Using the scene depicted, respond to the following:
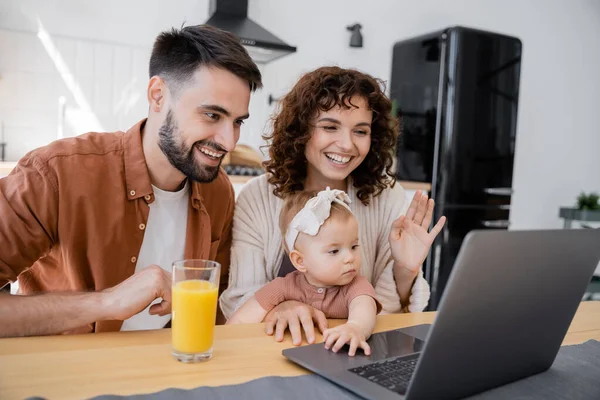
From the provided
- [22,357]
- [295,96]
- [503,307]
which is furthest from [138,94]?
[503,307]

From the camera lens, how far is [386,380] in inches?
32.8

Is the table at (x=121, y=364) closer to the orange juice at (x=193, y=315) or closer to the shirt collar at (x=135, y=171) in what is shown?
the orange juice at (x=193, y=315)

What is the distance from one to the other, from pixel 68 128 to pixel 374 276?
2.59 meters

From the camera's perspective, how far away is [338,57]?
14.1 ft

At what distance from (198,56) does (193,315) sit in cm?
80

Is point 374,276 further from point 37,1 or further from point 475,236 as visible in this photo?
point 37,1

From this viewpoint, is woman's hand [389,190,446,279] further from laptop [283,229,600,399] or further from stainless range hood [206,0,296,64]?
stainless range hood [206,0,296,64]

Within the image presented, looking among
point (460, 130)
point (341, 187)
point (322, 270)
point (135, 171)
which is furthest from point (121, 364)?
point (460, 130)

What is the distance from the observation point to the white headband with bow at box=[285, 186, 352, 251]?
1333 millimetres

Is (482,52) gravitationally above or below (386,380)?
above

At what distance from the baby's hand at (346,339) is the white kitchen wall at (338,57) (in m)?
1.95

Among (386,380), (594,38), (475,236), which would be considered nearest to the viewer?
(475,236)

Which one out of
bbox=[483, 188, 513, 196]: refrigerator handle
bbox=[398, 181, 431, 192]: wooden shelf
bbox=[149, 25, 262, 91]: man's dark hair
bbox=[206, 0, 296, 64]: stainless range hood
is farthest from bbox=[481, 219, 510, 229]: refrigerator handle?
bbox=[149, 25, 262, 91]: man's dark hair

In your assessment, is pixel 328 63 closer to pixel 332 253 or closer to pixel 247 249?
pixel 247 249
